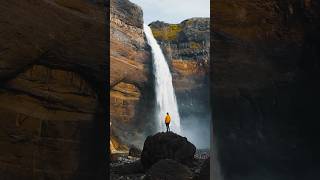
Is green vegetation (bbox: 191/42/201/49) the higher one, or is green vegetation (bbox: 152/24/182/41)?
green vegetation (bbox: 152/24/182/41)

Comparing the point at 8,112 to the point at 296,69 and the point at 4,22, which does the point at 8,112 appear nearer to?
the point at 4,22

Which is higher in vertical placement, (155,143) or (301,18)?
(301,18)

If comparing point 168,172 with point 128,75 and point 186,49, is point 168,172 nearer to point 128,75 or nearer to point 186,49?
point 128,75

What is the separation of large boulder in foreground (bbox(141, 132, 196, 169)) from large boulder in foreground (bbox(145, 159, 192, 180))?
3.13 metres

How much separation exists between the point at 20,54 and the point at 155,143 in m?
13.2

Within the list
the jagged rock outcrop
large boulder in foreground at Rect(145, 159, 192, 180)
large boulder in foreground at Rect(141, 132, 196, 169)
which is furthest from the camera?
the jagged rock outcrop

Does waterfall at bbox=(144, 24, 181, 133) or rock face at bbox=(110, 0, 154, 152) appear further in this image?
waterfall at bbox=(144, 24, 181, 133)

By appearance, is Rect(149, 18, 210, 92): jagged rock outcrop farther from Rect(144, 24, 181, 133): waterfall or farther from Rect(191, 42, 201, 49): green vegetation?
Rect(144, 24, 181, 133): waterfall

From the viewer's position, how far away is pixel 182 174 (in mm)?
14367

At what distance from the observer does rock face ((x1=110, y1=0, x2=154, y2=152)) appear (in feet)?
135

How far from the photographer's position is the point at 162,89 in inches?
1882

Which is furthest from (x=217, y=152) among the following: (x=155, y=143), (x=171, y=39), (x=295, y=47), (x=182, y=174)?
(x=171, y=39)

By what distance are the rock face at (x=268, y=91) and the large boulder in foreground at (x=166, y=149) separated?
10.6m

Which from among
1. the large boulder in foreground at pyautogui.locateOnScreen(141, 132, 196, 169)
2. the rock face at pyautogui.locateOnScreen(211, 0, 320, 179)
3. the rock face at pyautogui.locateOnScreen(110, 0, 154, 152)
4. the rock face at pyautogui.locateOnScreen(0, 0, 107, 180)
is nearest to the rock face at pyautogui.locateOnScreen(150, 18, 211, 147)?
the rock face at pyautogui.locateOnScreen(110, 0, 154, 152)
